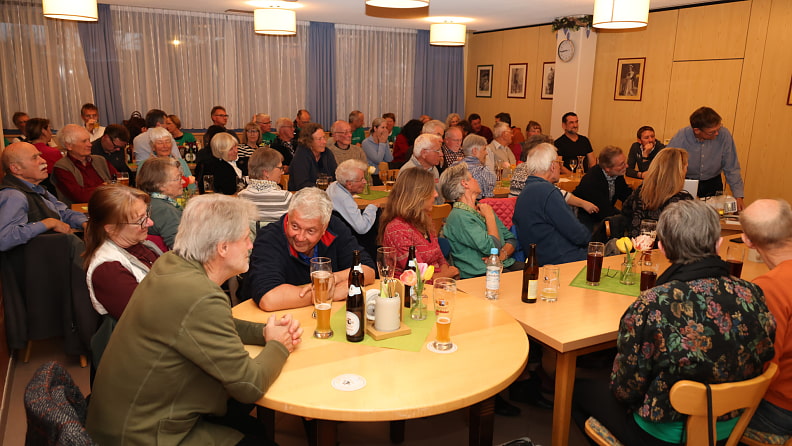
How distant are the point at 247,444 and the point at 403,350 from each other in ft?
2.05

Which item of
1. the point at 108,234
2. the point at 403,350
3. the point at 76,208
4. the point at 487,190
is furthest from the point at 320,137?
the point at 403,350

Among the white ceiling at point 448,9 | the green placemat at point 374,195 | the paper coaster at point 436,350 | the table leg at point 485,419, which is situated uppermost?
the white ceiling at point 448,9

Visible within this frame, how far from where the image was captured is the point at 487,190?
217 inches

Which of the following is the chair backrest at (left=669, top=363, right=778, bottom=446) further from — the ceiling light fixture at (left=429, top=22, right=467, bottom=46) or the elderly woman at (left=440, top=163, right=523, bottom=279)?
the ceiling light fixture at (left=429, top=22, right=467, bottom=46)

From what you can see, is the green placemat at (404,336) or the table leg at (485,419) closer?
the green placemat at (404,336)

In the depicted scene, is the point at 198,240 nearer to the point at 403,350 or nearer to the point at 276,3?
the point at 403,350

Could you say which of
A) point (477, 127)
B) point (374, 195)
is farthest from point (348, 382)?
point (477, 127)

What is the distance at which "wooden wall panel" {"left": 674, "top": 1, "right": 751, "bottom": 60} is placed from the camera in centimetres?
739

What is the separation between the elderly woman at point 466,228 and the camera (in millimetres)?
3535

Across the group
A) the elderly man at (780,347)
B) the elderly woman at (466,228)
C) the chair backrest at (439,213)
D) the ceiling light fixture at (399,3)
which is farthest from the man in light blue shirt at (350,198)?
the elderly man at (780,347)

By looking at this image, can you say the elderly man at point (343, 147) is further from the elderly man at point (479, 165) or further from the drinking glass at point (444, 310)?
the drinking glass at point (444, 310)

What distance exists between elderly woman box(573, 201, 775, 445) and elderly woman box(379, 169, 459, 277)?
4.69 ft

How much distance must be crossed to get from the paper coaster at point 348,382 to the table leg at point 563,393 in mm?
987

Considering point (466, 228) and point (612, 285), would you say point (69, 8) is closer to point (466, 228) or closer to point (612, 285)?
point (466, 228)
